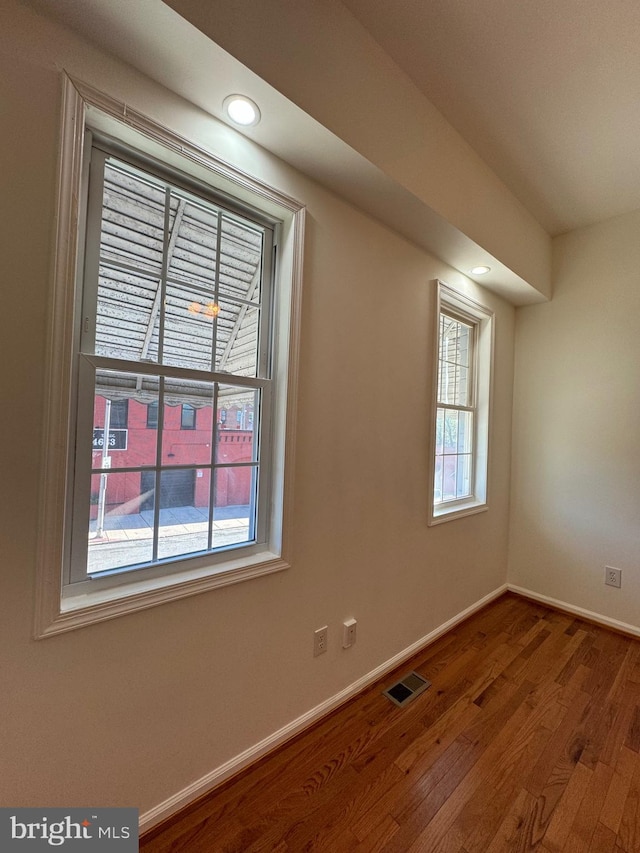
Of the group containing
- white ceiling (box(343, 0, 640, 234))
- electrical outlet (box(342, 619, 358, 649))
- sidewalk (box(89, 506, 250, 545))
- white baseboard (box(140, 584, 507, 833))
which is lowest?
white baseboard (box(140, 584, 507, 833))

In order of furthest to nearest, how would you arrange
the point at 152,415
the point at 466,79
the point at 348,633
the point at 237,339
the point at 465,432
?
the point at 465,432 < the point at 348,633 < the point at 466,79 < the point at 237,339 < the point at 152,415

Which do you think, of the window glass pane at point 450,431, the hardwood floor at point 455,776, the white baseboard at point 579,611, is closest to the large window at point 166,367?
the hardwood floor at point 455,776

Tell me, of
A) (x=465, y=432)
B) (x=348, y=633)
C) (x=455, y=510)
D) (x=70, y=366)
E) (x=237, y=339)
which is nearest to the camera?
(x=70, y=366)

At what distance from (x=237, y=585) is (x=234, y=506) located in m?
0.31

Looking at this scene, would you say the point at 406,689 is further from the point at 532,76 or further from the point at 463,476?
the point at 532,76

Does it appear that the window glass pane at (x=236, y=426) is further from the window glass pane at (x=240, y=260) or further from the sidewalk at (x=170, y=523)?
the window glass pane at (x=240, y=260)

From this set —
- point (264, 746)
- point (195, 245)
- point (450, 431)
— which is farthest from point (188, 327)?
point (450, 431)

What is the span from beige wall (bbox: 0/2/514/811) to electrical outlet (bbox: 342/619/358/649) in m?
0.05

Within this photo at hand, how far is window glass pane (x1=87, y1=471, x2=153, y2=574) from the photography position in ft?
3.86

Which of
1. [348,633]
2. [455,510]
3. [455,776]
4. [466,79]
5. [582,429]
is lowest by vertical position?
[455,776]

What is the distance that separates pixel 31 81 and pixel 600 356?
11.0 feet

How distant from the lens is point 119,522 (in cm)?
123

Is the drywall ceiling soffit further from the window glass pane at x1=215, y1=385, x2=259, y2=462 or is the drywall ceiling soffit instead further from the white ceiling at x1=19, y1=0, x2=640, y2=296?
the window glass pane at x1=215, y1=385, x2=259, y2=462

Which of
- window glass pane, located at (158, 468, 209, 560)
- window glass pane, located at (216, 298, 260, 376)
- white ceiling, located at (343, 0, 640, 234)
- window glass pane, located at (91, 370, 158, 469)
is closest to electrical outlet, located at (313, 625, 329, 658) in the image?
window glass pane, located at (158, 468, 209, 560)
